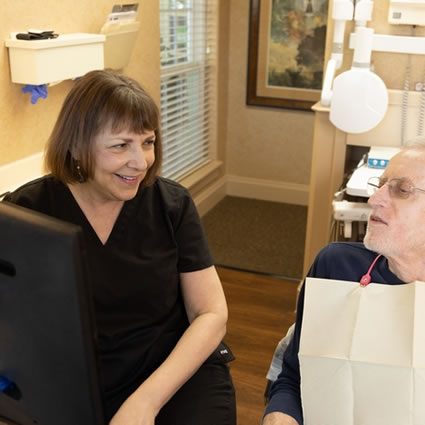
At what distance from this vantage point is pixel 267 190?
4.55 metres

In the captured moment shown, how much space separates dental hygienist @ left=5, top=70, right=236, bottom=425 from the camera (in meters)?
1.37

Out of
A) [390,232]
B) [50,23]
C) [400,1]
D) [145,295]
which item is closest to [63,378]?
[145,295]

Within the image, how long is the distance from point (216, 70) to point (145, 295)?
2938 mm

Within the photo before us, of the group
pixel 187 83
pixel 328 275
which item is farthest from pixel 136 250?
pixel 187 83

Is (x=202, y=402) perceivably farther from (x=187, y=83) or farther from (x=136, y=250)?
(x=187, y=83)

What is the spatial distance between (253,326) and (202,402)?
4.73 feet

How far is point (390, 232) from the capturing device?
1290mm

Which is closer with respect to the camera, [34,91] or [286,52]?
[34,91]

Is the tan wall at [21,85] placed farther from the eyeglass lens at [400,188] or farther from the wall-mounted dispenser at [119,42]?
the eyeglass lens at [400,188]

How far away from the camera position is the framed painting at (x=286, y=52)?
160 inches

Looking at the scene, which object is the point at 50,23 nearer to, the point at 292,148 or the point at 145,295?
the point at 145,295

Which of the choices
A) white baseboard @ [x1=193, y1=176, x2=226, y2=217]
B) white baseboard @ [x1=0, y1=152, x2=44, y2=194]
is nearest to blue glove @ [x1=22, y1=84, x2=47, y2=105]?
white baseboard @ [x1=0, y1=152, x2=44, y2=194]

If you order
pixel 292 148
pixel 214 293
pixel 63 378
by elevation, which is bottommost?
pixel 292 148

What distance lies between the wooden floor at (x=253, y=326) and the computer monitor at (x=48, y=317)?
5.02 ft
